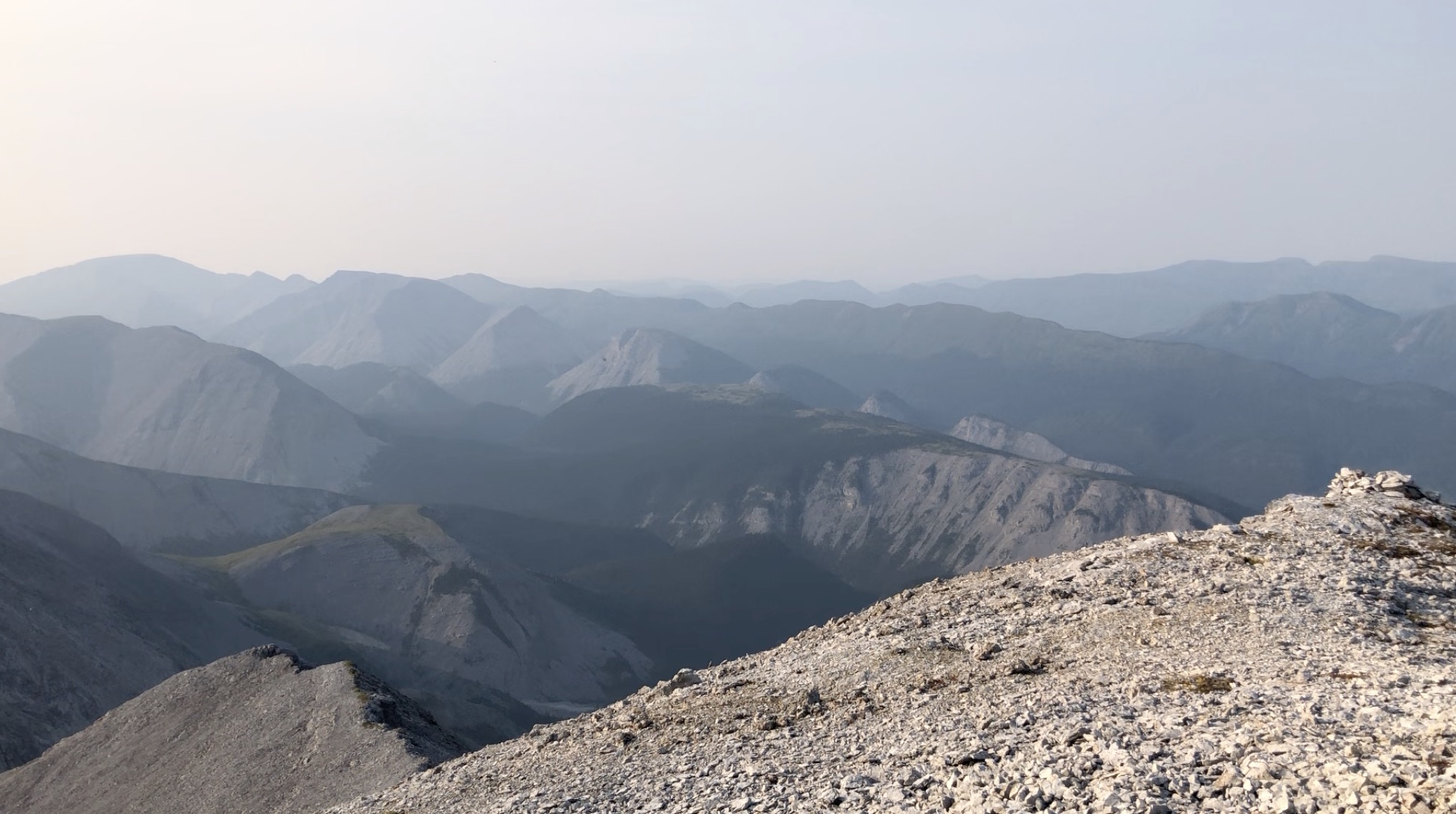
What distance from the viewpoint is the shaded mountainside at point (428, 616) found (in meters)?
84.6

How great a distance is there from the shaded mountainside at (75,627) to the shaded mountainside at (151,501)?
36250mm

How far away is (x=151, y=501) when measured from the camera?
128 meters

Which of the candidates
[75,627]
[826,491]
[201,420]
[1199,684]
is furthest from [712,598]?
[201,420]

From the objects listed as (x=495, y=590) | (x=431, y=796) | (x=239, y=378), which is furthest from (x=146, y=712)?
(x=239, y=378)

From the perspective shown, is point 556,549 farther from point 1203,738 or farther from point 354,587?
point 1203,738

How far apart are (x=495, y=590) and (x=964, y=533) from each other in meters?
71.5

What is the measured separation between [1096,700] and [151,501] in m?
138

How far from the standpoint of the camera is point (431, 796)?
21.3 metres

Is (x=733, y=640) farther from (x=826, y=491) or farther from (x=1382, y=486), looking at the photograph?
(x=1382, y=486)

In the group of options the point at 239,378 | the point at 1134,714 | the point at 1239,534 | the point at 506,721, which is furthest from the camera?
the point at 239,378

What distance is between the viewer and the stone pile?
2484 centimetres

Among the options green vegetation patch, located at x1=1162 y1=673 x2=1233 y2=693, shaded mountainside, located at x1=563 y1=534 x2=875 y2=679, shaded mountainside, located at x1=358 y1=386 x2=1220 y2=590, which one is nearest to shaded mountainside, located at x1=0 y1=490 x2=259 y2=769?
shaded mountainside, located at x1=563 y1=534 x2=875 y2=679

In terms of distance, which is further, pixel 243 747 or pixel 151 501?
pixel 151 501

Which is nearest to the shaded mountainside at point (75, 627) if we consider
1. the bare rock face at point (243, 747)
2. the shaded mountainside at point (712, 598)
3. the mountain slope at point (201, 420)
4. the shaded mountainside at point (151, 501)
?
the bare rock face at point (243, 747)
